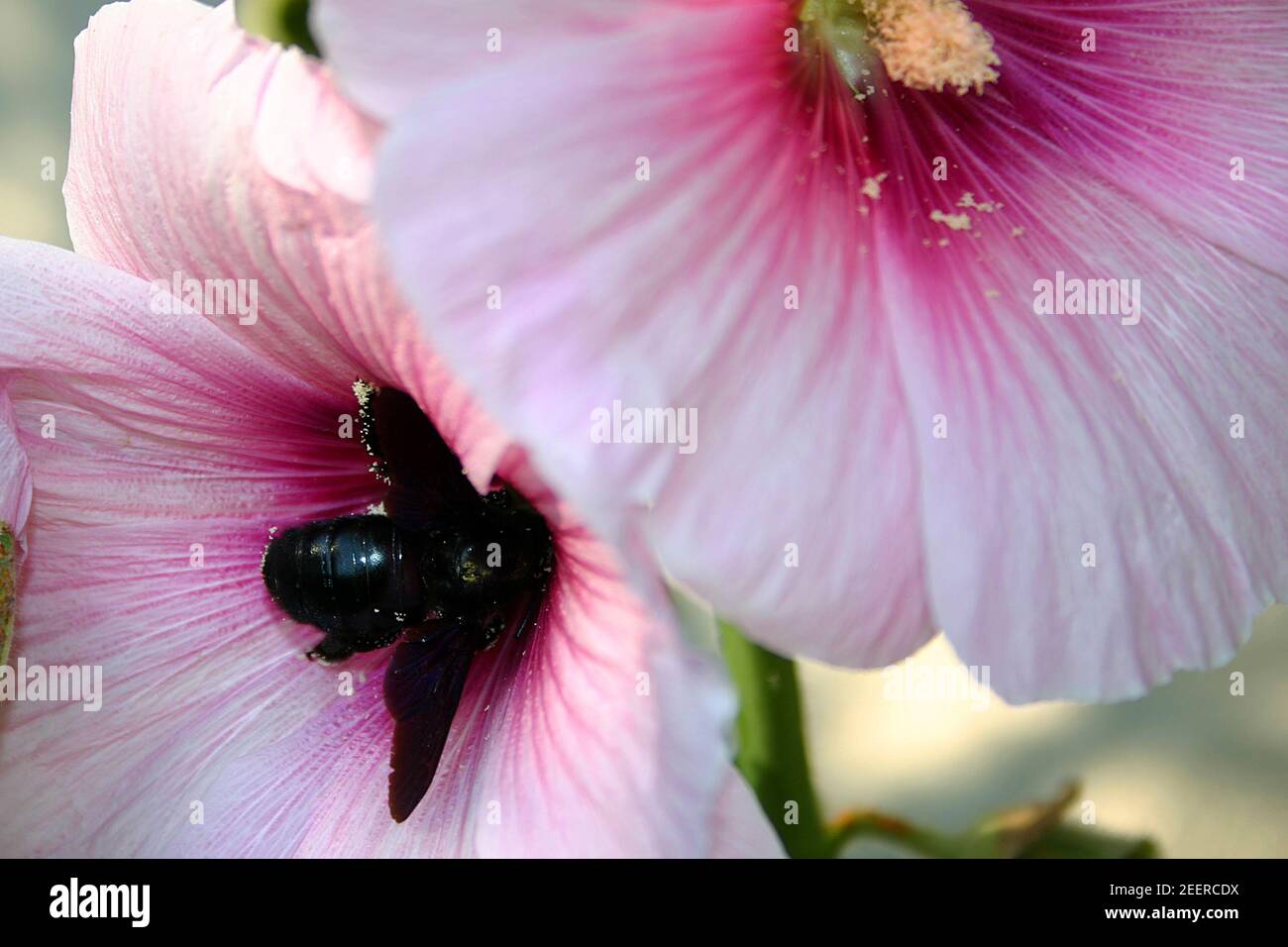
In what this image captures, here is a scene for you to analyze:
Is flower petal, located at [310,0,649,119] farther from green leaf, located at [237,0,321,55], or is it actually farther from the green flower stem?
the green flower stem

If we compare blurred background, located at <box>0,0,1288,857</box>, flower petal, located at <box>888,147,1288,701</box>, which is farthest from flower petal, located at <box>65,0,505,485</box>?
blurred background, located at <box>0,0,1288,857</box>

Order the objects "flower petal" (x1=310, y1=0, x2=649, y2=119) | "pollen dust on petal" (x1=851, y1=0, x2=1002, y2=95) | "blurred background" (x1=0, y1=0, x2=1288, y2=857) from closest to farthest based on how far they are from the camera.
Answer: "flower petal" (x1=310, y1=0, x2=649, y2=119)
"pollen dust on petal" (x1=851, y1=0, x2=1002, y2=95)
"blurred background" (x1=0, y1=0, x2=1288, y2=857)

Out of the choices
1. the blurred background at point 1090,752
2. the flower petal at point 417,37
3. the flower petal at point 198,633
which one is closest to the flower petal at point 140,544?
the flower petal at point 198,633

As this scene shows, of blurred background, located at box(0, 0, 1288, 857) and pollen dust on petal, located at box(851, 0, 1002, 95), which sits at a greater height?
pollen dust on petal, located at box(851, 0, 1002, 95)

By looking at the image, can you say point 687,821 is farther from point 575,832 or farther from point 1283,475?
point 1283,475

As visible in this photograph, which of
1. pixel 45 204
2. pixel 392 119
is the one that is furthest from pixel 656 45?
pixel 45 204

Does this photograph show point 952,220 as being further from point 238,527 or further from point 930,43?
point 238,527

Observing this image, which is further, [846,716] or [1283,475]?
[846,716]

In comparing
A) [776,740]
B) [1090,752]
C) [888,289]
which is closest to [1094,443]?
[888,289]
